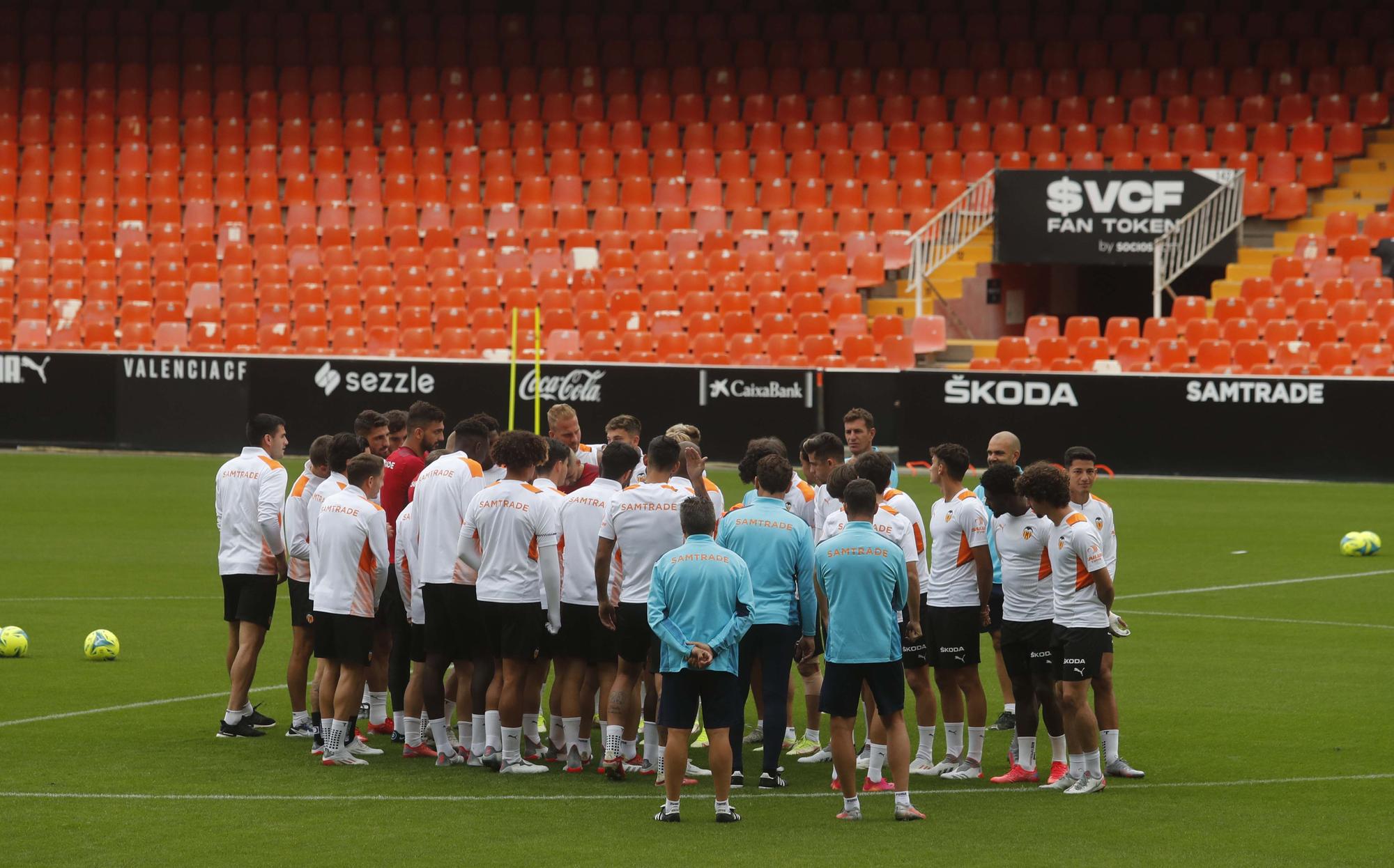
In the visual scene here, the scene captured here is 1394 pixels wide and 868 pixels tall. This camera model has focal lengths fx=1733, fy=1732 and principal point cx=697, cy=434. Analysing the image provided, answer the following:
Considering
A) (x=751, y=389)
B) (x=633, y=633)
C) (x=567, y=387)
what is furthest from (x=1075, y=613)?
(x=567, y=387)

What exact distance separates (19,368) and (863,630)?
81.8ft

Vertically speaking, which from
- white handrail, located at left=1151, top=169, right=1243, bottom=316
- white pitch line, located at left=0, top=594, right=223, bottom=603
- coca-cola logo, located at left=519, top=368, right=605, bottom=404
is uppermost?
white handrail, located at left=1151, top=169, right=1243, bottom=316

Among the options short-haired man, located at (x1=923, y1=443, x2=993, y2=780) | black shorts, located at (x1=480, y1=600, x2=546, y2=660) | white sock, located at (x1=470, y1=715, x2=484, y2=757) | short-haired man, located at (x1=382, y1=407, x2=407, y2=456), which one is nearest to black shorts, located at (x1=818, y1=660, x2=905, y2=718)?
short-haired man, located at (x1=923, y1=443, x2=993, y2=780)

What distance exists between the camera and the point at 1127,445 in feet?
88.3

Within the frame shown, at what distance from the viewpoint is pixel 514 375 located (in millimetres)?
27688

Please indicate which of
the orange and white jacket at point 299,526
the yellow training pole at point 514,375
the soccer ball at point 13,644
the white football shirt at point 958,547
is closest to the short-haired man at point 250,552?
the orange and white jacket at point 299,526

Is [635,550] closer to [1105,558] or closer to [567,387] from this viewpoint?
[1105,558]

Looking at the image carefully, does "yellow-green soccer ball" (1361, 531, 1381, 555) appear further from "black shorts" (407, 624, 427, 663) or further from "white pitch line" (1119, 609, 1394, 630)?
"black shorts" (407, 624, 427, 663)

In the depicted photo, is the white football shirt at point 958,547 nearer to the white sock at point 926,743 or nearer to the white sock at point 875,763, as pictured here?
the white sock at point 926,743

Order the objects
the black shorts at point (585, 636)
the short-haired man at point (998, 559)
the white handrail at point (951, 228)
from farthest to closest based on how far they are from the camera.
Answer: the white handrail at point (951, 228) → the short-haired man at point (998, 559) → the black shorts at point (585, 636)

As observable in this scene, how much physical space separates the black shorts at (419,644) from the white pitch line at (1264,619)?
7898 millimetres

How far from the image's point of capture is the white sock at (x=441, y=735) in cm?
1039

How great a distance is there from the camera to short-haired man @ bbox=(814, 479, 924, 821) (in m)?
9.06

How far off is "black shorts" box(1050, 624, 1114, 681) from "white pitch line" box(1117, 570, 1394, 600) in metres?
7.65
